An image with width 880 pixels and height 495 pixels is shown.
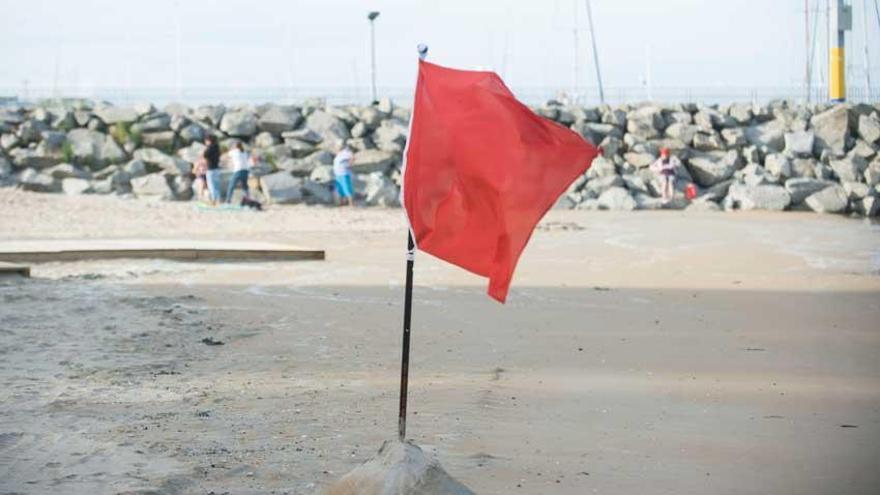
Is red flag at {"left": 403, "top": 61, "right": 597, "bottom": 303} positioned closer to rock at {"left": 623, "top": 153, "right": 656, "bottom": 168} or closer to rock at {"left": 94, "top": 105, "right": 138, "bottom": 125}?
rock at {"left": 94, "top": 105, "right": 138, "bottom": 125}

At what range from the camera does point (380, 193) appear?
29.5 m

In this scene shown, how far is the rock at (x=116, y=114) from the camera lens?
32844mm

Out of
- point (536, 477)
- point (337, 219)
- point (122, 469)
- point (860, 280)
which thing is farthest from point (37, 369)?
point (337, 219)

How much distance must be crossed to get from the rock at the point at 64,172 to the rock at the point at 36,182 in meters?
0.28

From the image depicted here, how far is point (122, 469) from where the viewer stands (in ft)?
23.7

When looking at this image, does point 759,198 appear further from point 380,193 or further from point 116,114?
point 116,114

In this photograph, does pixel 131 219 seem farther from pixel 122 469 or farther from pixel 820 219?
pixel 122 469

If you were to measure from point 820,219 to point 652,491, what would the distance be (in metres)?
23.4

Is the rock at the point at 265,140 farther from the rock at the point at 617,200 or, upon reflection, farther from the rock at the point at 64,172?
the rock at the point at 617,200

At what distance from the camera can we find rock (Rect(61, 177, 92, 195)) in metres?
28.7

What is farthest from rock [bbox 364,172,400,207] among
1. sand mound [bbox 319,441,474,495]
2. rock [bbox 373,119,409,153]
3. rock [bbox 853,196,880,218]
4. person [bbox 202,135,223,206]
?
sand mound [bbox 319,441,474,495]

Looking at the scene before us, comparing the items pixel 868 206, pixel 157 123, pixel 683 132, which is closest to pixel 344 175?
pixel 157 123

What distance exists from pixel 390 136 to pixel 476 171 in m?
27.1

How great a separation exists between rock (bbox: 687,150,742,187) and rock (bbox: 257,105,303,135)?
996cm
